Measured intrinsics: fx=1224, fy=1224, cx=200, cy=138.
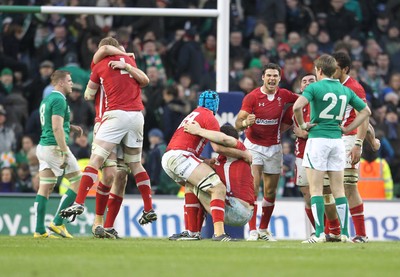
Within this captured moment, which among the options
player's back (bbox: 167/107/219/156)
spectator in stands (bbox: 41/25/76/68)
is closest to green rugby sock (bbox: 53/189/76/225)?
player's back (bbox: 167/107/219/156)

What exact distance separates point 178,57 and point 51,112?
8.79 meters

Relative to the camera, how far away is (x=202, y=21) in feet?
82.3

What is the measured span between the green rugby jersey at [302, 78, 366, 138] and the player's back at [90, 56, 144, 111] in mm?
2288

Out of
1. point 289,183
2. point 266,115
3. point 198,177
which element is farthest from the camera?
point 289,183

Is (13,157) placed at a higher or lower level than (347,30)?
lower

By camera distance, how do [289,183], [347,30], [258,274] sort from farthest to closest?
1. [347,30]
2. [289,183]
3. [258,274]

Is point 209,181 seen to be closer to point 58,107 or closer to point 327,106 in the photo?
point 327,106

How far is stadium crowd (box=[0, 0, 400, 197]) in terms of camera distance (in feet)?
71.5

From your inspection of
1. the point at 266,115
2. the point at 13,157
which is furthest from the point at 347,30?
the point at 266,115

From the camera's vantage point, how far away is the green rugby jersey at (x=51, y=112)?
15133mm

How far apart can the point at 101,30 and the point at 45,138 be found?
27.8 ft

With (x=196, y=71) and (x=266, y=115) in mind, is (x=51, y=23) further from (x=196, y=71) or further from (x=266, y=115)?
(x=266, y=115)

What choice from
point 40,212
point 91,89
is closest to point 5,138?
point 40,212

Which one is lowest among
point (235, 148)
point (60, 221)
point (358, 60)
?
point (60, 221)
